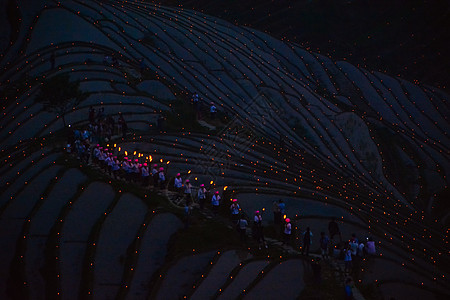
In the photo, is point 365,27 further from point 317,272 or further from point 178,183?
point 317,272

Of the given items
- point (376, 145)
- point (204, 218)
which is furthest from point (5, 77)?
point (376, 145)

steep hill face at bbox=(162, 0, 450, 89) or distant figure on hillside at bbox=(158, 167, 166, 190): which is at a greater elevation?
steep hill face at bbox=(162, 0, 450, 89)

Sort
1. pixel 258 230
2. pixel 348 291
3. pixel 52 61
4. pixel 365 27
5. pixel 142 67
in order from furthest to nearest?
1. pixel 365 27
2. pixel 142 67
3. pixel 52 61
4. pixel 258 230
5. pixel 348 291

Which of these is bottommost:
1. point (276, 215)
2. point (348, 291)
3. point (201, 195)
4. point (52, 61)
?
point (348, 291)

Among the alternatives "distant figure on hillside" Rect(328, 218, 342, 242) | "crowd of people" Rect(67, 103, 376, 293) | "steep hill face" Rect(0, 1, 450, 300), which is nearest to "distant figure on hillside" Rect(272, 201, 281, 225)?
"crowd of people" Rect(67, 103, 376, 293)

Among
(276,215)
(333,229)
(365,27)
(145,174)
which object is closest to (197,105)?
(145,174)

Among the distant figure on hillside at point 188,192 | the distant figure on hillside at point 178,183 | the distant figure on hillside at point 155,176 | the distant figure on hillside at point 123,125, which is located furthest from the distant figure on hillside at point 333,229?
the distant figure on hillside at point 123,125

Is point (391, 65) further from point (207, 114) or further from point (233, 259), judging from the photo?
point (233, 259)

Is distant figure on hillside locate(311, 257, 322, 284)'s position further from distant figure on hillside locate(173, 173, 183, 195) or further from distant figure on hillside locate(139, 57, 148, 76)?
distant figure on hillside locate(139, 57, 148, 76)
